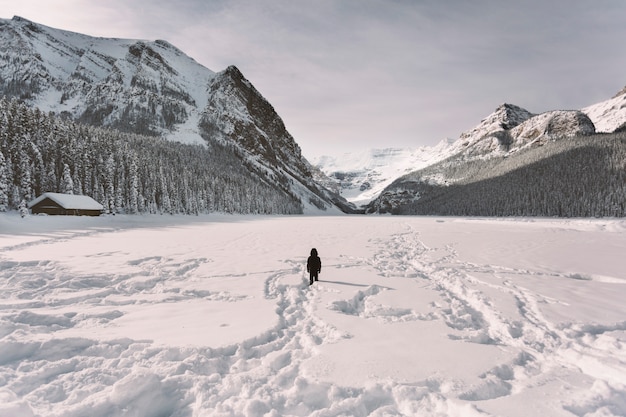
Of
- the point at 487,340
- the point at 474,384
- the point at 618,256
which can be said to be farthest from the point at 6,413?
the point at 618,256

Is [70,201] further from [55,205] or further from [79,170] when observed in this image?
[79,170]

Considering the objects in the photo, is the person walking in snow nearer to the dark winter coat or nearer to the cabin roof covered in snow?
the dark winter coat

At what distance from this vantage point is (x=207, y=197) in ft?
312

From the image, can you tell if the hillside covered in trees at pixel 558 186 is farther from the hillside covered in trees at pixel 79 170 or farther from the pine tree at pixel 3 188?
the pine tree at pixel 3 188

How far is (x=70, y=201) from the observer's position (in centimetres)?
5266

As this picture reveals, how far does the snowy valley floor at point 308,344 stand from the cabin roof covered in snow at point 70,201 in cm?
4954

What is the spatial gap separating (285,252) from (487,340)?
14.3 metres

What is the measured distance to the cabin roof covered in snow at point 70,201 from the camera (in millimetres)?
51250

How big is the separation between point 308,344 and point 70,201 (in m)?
63.7

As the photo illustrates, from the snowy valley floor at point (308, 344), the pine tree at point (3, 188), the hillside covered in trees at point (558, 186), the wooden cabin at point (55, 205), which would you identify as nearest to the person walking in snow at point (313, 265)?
the snowy valley floor at point (308, 344)

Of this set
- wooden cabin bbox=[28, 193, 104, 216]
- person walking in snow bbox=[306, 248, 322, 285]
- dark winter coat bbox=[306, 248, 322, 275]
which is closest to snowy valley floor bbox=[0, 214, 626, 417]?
person walking in snow bbox=[306, 248, 322, 285]

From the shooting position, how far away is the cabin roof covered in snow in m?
51.2

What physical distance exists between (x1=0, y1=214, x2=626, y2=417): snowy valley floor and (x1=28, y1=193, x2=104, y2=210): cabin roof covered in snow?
49538mm

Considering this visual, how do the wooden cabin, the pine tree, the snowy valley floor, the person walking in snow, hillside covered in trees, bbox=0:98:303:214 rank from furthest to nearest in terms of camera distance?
1. hillside covered in trees, bbox=0:98:303:214
2. the wooden cabin
3. the pine tree
4. the person walking in snow
5. the snowy valley floor
